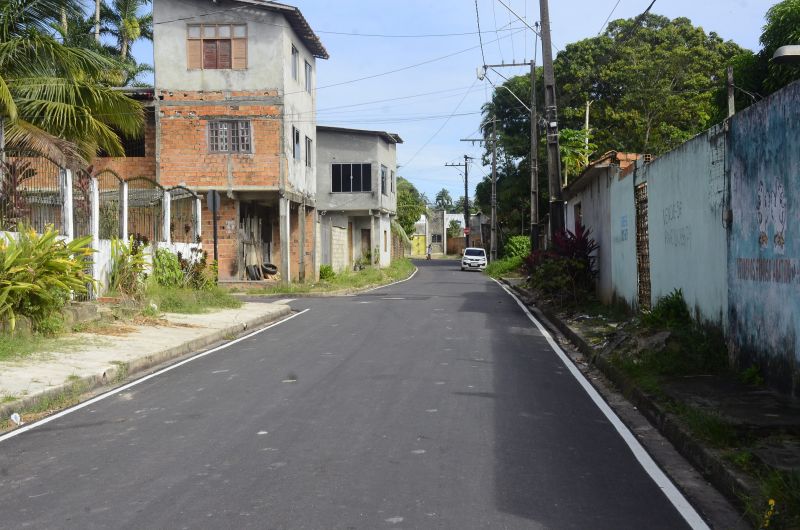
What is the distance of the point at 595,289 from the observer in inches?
782

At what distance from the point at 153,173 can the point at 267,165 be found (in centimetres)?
407

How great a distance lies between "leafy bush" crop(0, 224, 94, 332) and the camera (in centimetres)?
1160

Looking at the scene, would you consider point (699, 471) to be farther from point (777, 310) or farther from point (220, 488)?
point (220, 488)

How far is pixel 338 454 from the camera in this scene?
614cm

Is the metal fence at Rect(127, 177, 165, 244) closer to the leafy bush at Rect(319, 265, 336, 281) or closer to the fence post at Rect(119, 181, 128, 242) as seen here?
the fence post at Rect(119, 181, 128, 242)

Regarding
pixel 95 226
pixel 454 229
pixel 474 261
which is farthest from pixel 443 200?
pixel 95 226

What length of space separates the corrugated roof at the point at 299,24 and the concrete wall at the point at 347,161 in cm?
840

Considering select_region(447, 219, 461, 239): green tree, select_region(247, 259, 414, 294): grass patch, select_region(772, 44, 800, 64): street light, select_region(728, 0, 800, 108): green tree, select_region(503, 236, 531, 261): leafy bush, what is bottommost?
select_region(247, 259, 414, 294): grass patch

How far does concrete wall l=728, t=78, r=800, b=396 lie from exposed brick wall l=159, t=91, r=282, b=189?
20349mm

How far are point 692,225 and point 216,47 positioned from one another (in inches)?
815

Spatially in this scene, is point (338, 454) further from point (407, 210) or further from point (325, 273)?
point (407, 210)

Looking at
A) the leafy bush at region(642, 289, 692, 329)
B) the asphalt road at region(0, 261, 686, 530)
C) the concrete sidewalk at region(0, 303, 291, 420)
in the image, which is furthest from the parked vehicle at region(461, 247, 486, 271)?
the asphalt road at region(0, 261, 686, 530)

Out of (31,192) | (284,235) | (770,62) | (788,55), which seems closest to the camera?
(788,55)

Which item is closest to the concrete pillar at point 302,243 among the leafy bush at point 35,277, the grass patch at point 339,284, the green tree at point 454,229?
the grass patch at point 339,284
